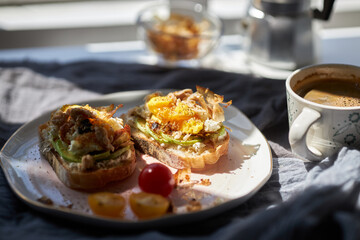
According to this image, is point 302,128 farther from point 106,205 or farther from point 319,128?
point 106,205

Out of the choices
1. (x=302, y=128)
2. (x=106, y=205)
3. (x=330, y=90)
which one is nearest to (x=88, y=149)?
(x=106, y=205)

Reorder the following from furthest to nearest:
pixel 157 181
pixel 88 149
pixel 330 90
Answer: pixel 330 90 → pixel 88 149 → pixel 157 181

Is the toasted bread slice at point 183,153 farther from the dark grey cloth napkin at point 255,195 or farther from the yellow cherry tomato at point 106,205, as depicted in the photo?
the yellow cherry tomato at point 106,205

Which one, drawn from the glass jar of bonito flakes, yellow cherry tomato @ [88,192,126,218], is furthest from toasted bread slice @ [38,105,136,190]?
the glass jar of bonito flakes

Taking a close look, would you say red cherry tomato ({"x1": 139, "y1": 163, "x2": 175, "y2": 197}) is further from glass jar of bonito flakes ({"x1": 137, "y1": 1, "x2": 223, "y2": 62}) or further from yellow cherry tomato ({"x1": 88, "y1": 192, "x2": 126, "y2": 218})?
glass jar of bonito flakes ({"x1": 137, "y1": 1, "x2": 223, "y2": 62})

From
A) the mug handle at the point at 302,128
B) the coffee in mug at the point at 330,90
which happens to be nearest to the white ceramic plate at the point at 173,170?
the mug handle at the point at 302,128

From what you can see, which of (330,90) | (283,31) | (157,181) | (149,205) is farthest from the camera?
(283,31)

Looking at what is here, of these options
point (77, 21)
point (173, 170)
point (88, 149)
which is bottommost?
point (173, 170)
